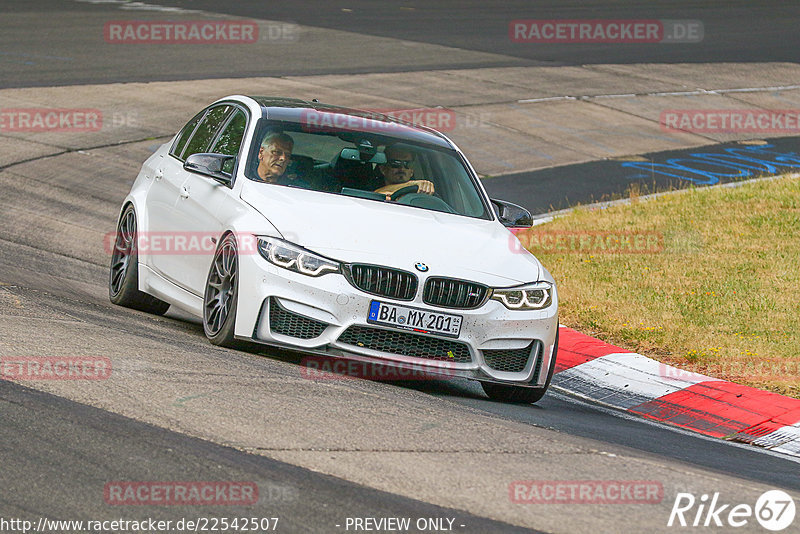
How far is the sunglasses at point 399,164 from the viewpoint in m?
8.67

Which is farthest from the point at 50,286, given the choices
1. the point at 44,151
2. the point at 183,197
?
the point at 44,151

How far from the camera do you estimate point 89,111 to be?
60.4ft

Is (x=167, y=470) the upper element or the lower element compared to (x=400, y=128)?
lower

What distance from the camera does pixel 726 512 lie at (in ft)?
17.5

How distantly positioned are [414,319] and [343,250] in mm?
579

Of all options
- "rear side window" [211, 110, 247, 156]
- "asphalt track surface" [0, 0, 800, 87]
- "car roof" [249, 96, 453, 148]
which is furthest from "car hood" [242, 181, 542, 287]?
"asphalt track surface" [0, 0, 800, 87]

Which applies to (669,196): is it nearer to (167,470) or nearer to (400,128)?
(400,128)

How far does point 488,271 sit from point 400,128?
1.96 m
